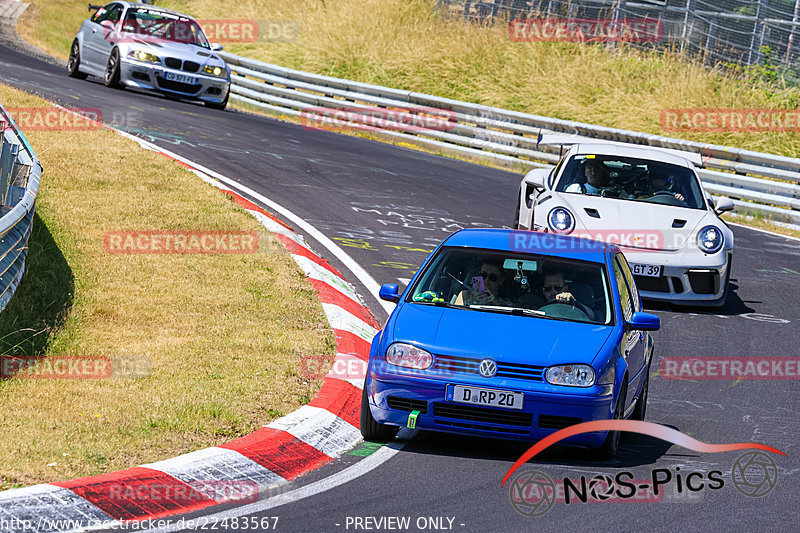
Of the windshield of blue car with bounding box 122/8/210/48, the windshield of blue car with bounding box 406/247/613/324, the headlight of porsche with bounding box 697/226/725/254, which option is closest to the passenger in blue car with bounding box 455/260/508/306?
the windshield of blue car with bounding box 406/247/613/324

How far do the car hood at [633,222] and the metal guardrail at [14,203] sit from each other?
5500mm

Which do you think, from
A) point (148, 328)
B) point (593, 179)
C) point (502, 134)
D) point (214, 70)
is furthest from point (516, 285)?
point (214, 70)

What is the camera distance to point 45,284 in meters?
9.69

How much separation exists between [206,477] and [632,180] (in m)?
8.05

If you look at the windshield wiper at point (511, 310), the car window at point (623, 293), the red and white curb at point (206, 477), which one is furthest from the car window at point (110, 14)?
the windshield wiper at point (511, 310)

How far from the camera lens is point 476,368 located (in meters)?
6.77

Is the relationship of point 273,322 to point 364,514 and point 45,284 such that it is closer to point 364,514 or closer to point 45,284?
point 45,284

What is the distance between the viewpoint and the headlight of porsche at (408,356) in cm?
687

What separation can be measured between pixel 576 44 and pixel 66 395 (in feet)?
81.4

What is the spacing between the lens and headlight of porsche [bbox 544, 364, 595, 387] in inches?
266

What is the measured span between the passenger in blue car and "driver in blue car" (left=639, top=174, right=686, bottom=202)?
5200 millimetres

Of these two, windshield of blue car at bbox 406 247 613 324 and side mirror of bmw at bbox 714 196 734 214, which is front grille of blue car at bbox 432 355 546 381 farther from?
side mirror of bmw at bbox 714 196 734 214

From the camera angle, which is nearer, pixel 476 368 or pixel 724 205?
pixel 476 368

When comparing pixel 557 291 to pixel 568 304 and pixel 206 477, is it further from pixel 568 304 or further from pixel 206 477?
pixel 206 477
